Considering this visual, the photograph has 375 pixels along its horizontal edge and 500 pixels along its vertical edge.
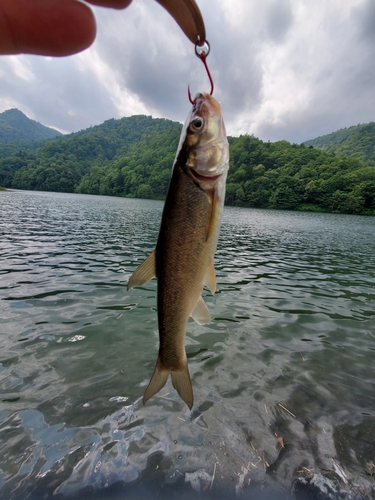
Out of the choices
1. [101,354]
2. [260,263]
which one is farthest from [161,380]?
[260,263]

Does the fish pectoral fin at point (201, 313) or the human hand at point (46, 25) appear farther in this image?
the fish pectoral fin at point (201, 313)

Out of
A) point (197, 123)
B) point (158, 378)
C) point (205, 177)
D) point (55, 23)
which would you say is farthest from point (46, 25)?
point (158, 378)

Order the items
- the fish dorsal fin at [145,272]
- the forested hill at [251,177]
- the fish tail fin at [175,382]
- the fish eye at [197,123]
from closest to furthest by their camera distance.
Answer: the fish eye at [197,123], the fish dorsal fin at [145,272], the fish tail fin at [175,382], the forested hill at [251,177]

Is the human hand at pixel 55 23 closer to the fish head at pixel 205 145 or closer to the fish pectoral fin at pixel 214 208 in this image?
the fish head at pixel 205 145

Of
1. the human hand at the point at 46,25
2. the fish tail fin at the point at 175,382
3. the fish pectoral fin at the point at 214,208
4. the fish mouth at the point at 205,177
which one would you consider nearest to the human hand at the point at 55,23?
the human hand at the point at 46,25

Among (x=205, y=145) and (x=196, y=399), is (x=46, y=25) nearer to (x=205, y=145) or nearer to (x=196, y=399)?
(x=205, y=145)

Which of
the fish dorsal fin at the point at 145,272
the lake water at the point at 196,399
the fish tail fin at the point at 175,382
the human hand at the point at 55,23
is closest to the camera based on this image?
the human hand at the point at 55,23

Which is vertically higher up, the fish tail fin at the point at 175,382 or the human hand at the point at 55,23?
the human hand at the point at 55,23

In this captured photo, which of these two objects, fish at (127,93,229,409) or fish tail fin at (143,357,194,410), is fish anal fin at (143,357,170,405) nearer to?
fish tail fin at (143,357,194,410)
